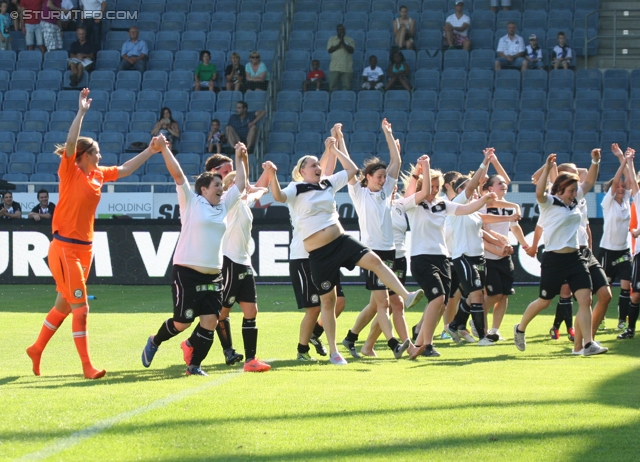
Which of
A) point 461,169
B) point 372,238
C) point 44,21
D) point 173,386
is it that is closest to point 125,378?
point 173,386

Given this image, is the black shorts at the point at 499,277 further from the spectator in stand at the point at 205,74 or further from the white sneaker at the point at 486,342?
the spectator in stand at the point at 205,74

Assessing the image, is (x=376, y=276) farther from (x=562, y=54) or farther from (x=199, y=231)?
(x=562, y=54)

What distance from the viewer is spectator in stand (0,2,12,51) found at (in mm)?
28656

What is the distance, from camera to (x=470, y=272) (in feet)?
38.5

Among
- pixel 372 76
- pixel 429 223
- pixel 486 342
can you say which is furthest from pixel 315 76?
pixel 429 223

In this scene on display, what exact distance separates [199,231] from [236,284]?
1.17 m

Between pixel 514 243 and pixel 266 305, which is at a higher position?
pixel 514 243

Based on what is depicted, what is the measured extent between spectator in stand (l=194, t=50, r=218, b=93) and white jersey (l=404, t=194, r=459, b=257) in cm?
1694

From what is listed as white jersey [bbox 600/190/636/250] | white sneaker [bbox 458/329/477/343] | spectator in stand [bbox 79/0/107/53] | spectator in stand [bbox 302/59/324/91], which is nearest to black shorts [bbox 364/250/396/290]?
white sneaker [bbox 458/329/477/343]

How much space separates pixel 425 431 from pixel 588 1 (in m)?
24.4

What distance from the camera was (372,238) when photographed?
33.3 ft

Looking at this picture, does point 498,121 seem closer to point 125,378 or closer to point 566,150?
point 566,150

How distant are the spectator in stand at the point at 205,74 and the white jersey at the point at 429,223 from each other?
16.9m

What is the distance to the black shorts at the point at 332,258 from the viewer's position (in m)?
9.21
